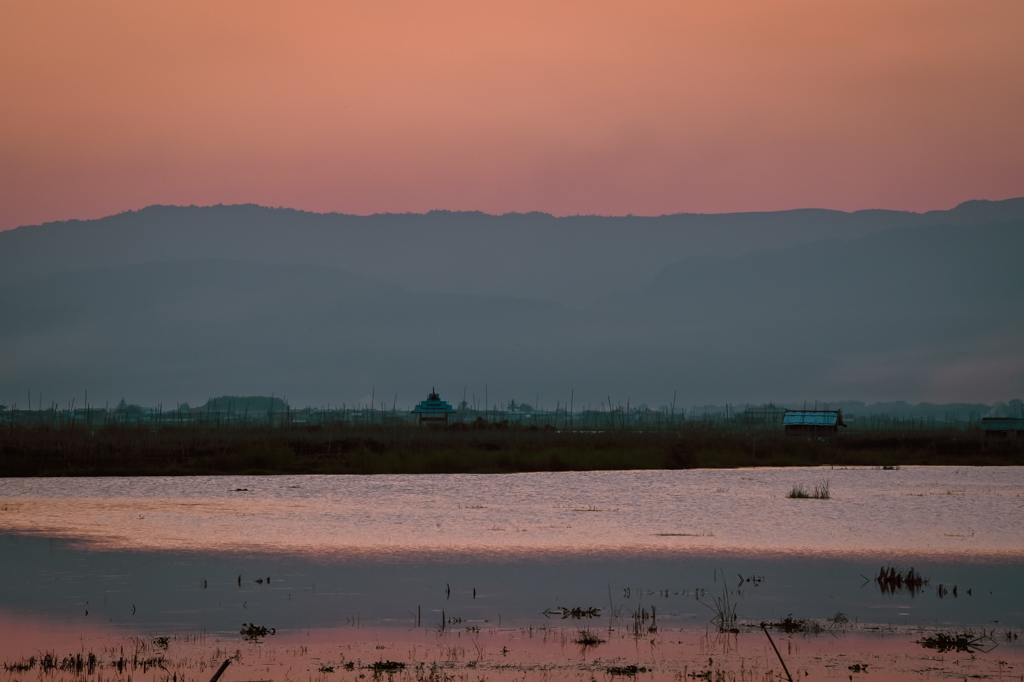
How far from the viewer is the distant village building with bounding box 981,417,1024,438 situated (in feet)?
235

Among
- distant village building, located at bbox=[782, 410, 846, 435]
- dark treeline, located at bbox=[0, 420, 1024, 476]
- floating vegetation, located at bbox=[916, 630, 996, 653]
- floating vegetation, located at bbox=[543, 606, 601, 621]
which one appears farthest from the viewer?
distant village building, located at bbox=[782, 410, 846, 435]

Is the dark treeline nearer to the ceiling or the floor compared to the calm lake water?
nearer to the ceiling

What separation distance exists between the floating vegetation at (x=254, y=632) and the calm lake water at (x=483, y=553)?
0.23 m

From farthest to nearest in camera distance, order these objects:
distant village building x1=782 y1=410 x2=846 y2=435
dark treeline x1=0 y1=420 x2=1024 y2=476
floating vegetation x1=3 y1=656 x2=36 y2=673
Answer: distant village building x1=782 y1=410 x2=846 y2=435, dark treeline x1=0 y1=420 x2=1024 y2=476, floating vegetation x1=3 y1=656 x2=36 y2=673

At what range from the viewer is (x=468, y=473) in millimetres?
50531

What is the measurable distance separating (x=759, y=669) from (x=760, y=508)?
2184 cm

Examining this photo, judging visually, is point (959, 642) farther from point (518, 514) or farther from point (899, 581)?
point (518, 514)

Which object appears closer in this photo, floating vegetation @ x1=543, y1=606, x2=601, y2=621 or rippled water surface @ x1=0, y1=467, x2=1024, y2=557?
floating vegetation @ x1=543, y1=606, x2=601, y2=621

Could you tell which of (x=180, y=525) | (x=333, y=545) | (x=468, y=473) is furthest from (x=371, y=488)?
(x=333, y=545)

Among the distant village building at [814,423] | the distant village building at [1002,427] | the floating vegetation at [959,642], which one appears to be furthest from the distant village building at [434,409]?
the floating vegetation at [959,642]

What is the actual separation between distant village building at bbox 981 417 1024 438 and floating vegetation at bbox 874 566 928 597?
58.0 meters

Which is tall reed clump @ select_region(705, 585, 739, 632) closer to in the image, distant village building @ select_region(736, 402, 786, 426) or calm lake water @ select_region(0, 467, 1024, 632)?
calm lake water @ select_region(0, 467, 1024, 632)

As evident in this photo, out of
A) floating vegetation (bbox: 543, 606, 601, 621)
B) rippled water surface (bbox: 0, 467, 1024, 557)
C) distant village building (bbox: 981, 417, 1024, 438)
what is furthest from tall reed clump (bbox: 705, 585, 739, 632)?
distant village building (bbox: 981, 417, 1024, 438)

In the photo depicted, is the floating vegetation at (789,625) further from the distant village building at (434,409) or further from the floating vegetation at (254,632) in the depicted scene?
the distant village building at (434,409)
